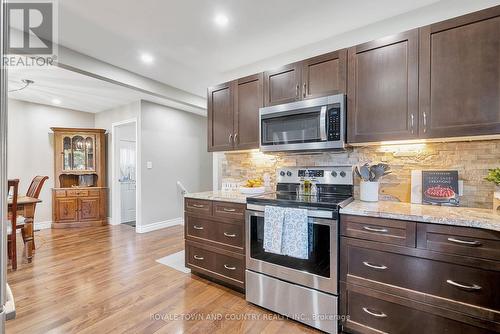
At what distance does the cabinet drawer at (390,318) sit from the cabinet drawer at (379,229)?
Answer: 0.37 metres

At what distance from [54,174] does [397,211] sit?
5801mm

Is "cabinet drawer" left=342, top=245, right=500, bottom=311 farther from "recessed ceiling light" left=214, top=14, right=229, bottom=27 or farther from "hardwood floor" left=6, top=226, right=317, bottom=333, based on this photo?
"recessed ceiling light" left=214, top=14, right=229, bottom=27

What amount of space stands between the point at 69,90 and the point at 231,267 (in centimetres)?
380

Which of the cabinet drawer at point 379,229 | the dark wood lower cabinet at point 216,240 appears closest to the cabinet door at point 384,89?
the cabinet drawer at point 379,229

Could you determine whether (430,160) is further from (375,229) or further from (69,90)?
(69,90)

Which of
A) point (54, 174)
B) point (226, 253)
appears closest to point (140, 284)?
point (226, 253)

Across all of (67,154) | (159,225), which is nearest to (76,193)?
(67,154)

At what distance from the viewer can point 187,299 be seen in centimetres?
228

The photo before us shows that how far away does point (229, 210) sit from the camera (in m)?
2.40

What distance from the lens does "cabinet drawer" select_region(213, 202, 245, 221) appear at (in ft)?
7.59

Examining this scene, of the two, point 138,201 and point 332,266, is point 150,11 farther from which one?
point 138,201

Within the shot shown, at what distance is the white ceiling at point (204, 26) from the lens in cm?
211

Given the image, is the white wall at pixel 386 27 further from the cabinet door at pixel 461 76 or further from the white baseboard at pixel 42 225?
the white baseboard at pixel 42 225

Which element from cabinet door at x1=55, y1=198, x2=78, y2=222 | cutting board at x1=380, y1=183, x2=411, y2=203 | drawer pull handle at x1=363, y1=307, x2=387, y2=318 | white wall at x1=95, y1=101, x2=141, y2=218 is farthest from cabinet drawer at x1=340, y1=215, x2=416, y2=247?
cabinet door at x1=55, y1=198, x2=78, y2=222
